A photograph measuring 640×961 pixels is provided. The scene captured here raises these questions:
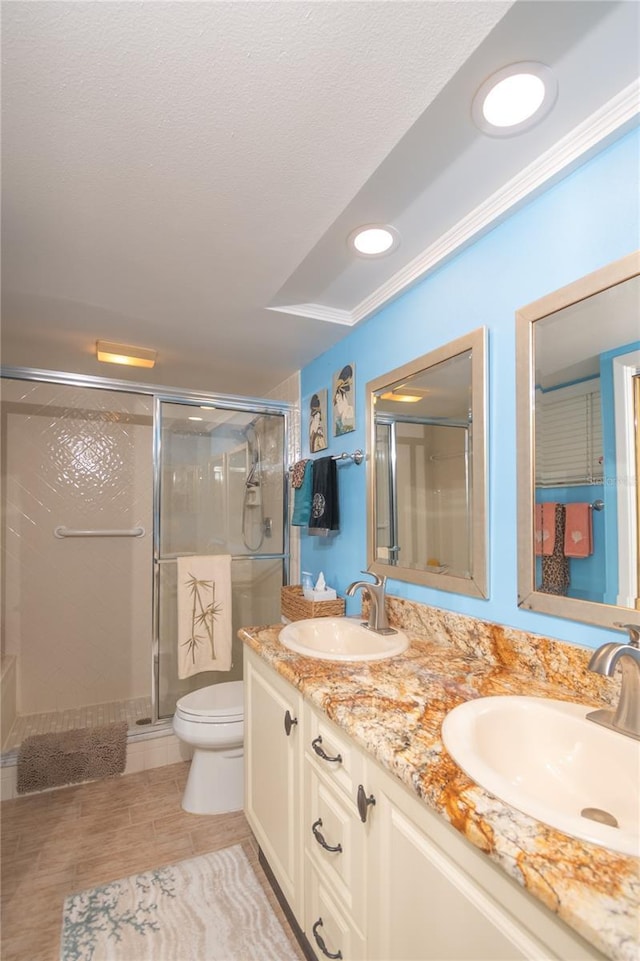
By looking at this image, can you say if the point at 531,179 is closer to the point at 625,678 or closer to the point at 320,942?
the point at 625,678

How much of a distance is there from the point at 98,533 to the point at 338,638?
2041 mm

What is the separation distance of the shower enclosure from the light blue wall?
1.12 meters

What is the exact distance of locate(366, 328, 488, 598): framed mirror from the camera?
55.0 inches

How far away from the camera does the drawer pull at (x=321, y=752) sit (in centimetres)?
106

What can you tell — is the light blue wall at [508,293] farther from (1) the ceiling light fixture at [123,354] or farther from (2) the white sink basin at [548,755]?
(1) the ceiling light fixture at [123,354]

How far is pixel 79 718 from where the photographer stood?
2775 millimetres

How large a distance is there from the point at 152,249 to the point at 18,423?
6.68 feet

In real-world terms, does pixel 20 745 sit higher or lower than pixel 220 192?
lower

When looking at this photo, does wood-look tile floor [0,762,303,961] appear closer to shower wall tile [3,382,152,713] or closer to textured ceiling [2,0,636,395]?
shower wall tile [3,382,152,713]

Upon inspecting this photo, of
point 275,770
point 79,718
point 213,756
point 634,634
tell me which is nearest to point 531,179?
point 634,634

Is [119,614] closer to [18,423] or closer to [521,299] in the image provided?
[18,423]

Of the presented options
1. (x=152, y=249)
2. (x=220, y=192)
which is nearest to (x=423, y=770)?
(x=220, y=192)

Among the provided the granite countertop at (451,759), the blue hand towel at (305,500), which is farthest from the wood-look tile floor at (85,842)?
the blue hand towel at (305,500)

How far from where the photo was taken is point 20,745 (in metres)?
2.24
